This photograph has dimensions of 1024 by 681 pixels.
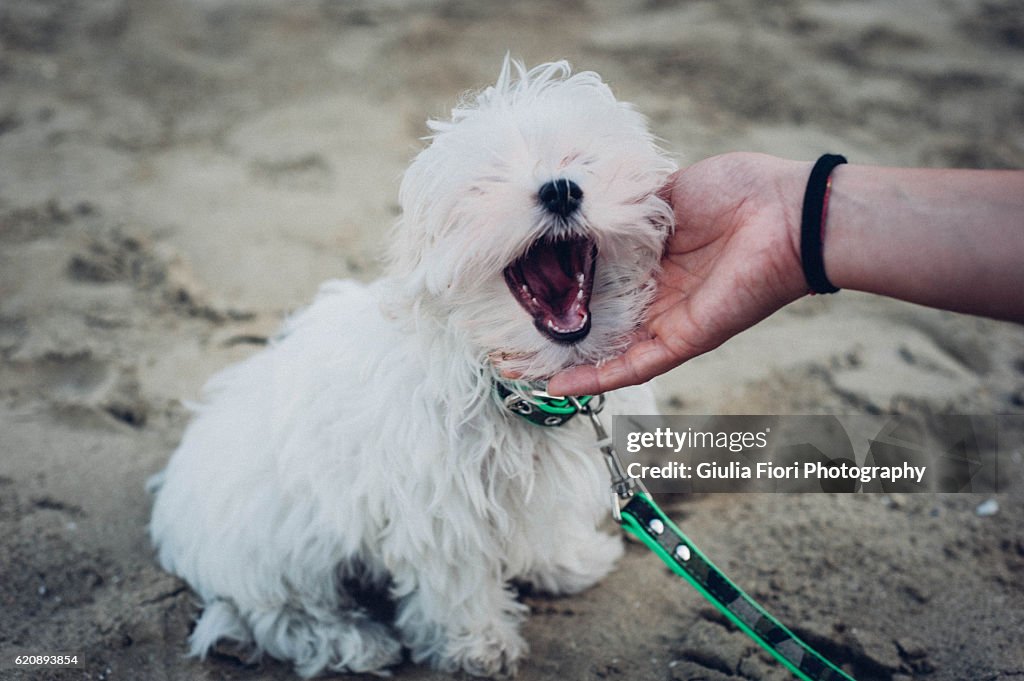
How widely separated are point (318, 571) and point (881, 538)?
2052mm

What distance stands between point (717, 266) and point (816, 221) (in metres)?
0.28

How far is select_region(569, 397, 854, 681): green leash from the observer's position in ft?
7.29

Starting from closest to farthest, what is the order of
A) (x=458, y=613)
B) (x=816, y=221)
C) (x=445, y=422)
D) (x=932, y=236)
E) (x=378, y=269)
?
(x=932, y=236) < (x=816, y=221) < (x=445, y=422) < (x=458, y=613) < (x=378, y=269)

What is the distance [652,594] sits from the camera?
9.46 ft

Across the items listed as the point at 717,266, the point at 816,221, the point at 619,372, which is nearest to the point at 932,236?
the point at 816,221

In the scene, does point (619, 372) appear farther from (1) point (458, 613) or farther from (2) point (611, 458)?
(1) point (458, 613)

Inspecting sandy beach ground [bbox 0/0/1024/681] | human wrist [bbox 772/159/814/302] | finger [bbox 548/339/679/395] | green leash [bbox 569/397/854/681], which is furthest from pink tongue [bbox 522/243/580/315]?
sandy beach ground [bbox 0/0/1024/681]

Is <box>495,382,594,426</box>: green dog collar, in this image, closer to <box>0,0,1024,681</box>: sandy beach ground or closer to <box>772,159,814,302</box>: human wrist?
<box>772,159,814,302</box>: human wrist

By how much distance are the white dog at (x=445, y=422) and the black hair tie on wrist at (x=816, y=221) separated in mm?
357

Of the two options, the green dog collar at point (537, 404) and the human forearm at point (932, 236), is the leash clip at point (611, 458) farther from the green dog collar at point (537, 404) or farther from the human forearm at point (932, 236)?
the human forearm at point (932, 236)

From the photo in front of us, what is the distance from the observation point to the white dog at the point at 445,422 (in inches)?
76.9

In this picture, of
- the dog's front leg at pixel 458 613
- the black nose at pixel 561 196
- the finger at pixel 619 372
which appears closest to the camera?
the black nose at pixel 561 196

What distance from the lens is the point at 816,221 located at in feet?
6.49

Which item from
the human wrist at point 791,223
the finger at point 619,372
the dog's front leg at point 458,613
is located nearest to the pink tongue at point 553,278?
the finger at point 619,372
